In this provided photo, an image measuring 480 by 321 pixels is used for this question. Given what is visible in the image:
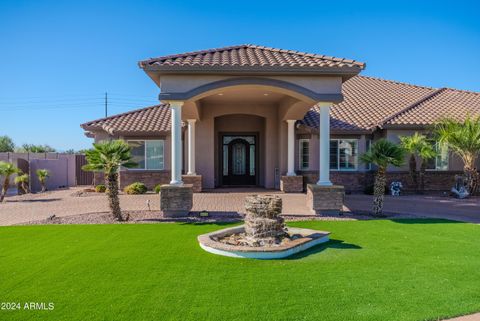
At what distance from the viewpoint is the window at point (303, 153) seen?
19750 millimetres

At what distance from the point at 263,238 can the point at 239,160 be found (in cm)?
1312

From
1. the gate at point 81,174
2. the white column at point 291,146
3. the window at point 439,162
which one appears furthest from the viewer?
the gate at point 81,174

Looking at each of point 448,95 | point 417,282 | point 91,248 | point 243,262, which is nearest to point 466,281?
point 417,282

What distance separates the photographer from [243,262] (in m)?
6.88

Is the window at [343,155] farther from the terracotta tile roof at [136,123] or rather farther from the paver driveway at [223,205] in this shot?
the terracotta tile roof at [136,123]

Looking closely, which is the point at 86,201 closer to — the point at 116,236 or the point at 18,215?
the point at 18,215

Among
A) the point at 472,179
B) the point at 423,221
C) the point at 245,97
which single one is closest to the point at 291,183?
the point at 245,97

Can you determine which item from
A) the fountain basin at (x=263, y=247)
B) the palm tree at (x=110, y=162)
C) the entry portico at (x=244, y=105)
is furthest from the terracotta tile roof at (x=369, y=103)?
the fountain basin at (x=263, y=247)

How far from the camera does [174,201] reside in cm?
1166

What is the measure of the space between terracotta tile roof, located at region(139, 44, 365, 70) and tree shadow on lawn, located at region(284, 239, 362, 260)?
586cm

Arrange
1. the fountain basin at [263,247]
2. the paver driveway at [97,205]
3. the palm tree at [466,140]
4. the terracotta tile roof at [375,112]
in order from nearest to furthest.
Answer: the fountain basin at [263,247] < the paver driveway at [97,205] < the palm tree at [466,140] < the terracotta tile roof at [375,112]

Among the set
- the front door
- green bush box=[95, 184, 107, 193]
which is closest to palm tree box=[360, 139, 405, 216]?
the front door

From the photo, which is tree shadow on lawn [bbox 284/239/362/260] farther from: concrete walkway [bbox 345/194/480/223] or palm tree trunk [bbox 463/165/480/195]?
palm tree trunk [bbox 463/165/480/195]

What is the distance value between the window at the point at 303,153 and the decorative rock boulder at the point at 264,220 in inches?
471
